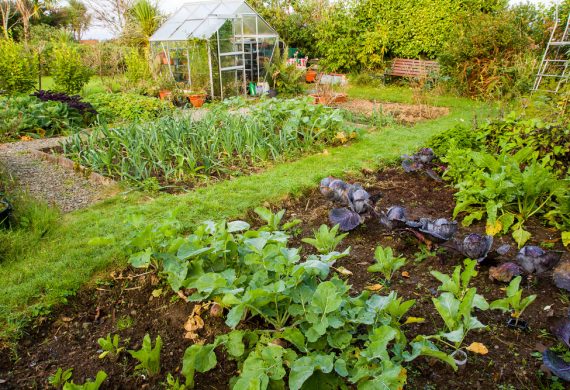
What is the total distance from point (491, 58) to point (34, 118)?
1053 centimetres

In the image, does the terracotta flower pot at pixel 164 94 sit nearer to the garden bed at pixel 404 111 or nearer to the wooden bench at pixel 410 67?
the garden bed at pixel 404 111

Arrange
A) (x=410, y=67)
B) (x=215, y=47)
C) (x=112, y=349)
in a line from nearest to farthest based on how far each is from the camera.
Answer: (x=112, y=349) → (x=215, y=47) → (x=410, y=67)

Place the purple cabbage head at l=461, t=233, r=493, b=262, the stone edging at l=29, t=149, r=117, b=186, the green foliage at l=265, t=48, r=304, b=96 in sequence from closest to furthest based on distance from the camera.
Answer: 1. the purple cabbage head at l=461, t=233, r=493, b=262
2. the stone edging at l=29, t=149, r=117, b=186
3. the green foliage at l=265, t=48, r=304, b=96

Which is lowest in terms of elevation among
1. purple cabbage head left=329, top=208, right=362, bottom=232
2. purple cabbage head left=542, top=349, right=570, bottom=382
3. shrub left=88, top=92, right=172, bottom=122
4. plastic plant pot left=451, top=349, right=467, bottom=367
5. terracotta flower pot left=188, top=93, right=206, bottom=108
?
terracotta flower pot left=188, top=93, right=206, bottom=108

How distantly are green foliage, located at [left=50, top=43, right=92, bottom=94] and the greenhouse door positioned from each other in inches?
140

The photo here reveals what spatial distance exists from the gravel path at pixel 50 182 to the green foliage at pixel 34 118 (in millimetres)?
1048

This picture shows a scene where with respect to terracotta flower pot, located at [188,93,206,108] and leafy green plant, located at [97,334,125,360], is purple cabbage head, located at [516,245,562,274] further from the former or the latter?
terracotta flower pot, located at [188,93,206,108]

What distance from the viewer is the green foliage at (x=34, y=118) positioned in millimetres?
6625

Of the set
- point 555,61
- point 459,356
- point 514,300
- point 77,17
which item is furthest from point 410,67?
point 77,17

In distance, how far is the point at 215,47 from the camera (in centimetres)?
1048

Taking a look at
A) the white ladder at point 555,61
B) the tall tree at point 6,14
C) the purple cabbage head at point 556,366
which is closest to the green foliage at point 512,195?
the purple cabbage head at point 556,366

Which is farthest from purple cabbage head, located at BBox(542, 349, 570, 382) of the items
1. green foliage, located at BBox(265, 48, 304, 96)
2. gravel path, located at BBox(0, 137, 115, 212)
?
green foliage, located at BBox(265, 48, 304, 96)

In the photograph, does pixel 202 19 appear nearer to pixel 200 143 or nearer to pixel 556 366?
pixel 200 143

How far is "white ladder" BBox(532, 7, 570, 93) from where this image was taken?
Result: 30.0 feet
